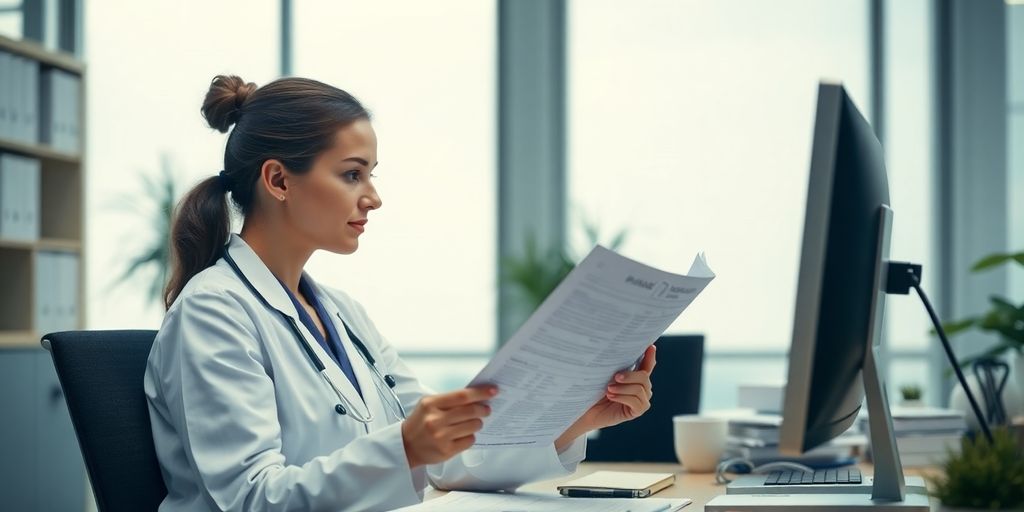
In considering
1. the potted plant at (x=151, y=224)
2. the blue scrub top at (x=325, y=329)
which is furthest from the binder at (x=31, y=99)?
the blue scrub top at (x=325, y=329)

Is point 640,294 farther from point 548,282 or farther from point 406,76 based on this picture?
point 406,76

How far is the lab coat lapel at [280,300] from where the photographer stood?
1595mm

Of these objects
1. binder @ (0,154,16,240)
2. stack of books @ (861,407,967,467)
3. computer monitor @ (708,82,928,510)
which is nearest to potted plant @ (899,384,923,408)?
stack of books @ (861,407,967,467)

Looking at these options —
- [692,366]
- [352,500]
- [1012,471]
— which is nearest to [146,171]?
[692,366]

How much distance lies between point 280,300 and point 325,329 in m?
0.18

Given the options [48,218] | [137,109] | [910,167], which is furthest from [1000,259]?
[137,109]

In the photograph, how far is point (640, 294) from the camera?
1128 millimetres

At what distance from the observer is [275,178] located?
170cm

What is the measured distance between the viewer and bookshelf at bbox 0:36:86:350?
13.9 feet

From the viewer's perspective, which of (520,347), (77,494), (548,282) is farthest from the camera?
(548,282)

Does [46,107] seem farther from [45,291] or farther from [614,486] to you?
[614,486]

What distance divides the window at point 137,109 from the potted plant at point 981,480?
15.9ft

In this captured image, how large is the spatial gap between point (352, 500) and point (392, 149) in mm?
4051

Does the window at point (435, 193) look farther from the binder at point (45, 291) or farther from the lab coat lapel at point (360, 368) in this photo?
the lab coat lapel at point (360, 368)
